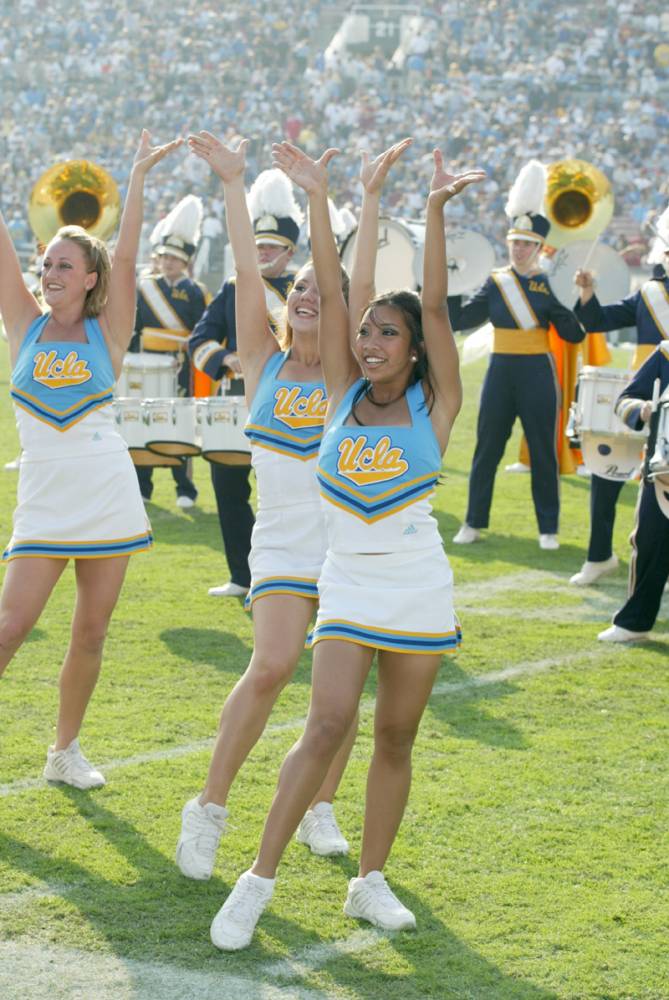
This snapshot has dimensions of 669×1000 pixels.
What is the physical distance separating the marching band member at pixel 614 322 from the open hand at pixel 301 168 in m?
3.13

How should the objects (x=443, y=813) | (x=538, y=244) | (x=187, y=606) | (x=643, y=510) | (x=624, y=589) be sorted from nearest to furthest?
(x=443, y=813), (x=643, y=510), (x=187, y=606), (x=624, y=589), (x=538, y=244)

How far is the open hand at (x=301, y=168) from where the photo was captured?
371 cm

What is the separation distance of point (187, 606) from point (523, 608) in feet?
5.07

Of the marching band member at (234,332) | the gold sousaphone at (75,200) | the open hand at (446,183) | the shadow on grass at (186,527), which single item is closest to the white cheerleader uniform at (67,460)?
the open hand at (446,183)

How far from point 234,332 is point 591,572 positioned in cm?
215

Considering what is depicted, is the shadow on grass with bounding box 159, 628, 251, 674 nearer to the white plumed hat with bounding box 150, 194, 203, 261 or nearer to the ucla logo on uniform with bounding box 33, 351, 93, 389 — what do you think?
the ucla logo on uniform with bounding box 33, 351, 93, 389

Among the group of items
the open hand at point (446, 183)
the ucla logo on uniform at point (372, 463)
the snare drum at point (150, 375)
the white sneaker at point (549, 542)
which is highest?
the open hand at point (446, 183)

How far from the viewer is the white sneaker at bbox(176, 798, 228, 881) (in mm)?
3840

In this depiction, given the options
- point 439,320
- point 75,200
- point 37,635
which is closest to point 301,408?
point 439,320

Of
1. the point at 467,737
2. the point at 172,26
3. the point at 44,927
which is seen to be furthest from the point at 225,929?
the point at 172,26

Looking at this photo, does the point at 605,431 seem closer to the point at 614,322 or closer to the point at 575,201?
the point at 614,322

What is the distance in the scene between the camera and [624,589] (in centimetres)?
762

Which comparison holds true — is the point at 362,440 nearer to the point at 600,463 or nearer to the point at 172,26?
the point at 600,463

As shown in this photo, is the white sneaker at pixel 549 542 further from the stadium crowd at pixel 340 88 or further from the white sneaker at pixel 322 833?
the stadium crowd at pixel 340 88
